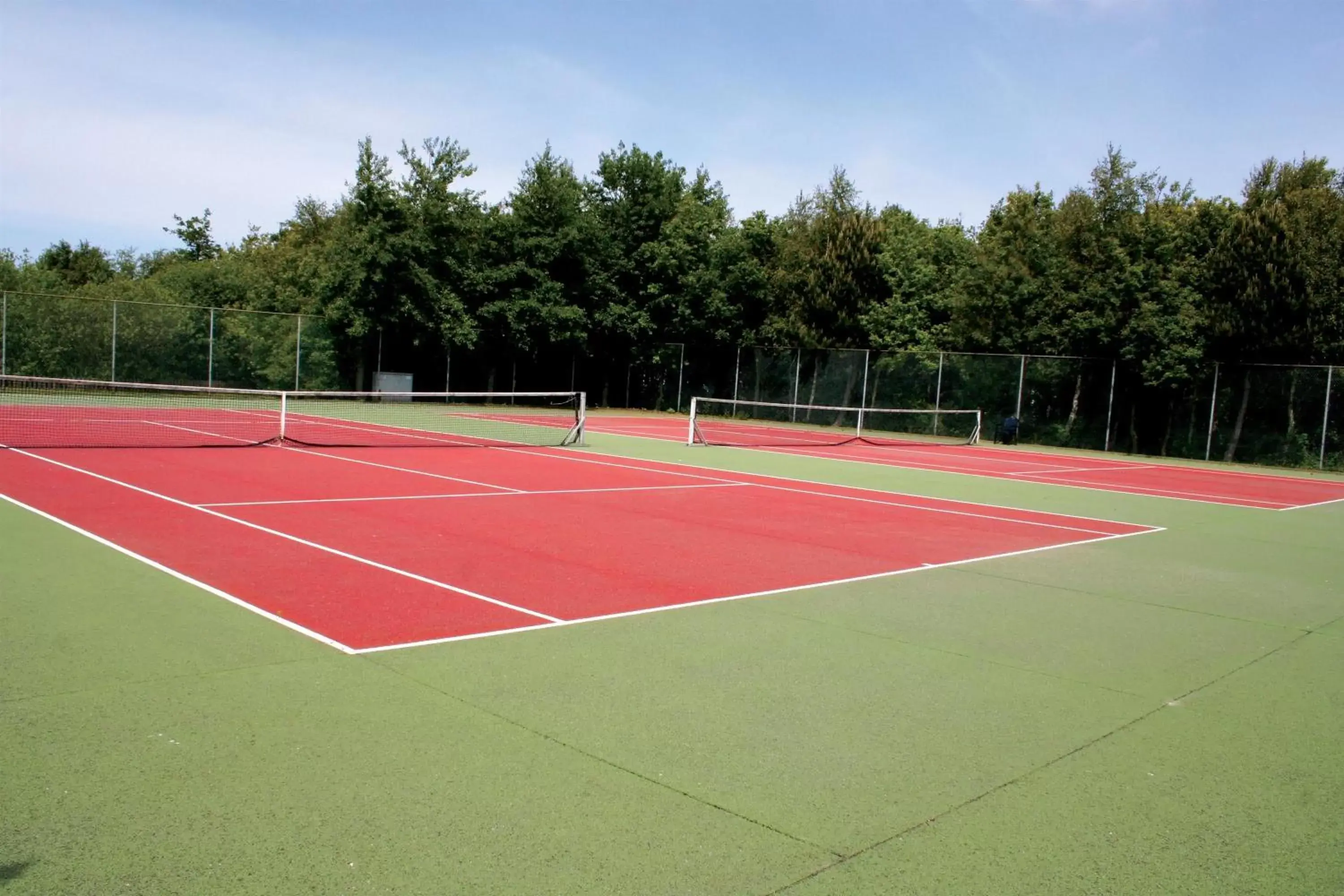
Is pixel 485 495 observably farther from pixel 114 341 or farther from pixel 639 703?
pixel 114 341

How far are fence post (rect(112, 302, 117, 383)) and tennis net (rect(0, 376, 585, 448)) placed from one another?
90 centimetres

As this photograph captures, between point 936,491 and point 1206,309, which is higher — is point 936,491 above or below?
below

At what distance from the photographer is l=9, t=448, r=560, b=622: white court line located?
22.4ft

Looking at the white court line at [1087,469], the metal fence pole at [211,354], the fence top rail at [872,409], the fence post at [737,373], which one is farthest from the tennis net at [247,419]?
the white court line at [1087,469]

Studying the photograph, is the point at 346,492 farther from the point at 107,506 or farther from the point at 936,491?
the point at 936,491

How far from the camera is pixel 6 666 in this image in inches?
197

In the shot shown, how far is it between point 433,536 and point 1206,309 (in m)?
26.6

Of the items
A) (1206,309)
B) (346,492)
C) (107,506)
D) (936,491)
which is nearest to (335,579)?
(107,506)

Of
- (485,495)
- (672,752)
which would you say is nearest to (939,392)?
(485,495)

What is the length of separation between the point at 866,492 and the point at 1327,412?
17811 mm

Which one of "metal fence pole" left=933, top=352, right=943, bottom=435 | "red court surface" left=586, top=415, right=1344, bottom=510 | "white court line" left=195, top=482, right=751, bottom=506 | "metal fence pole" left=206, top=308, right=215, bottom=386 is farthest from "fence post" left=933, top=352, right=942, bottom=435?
"metal fence pole" left=206, top=308, right=215, bottom=386

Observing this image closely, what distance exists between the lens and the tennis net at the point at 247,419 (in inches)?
719

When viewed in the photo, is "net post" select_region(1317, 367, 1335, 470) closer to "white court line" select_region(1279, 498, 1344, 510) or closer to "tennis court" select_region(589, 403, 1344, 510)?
"tennis court" select_region(589, 403, 1344, 510)

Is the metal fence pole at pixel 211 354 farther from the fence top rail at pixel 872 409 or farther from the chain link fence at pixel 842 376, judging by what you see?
the fence top rail at pixel 872 409
